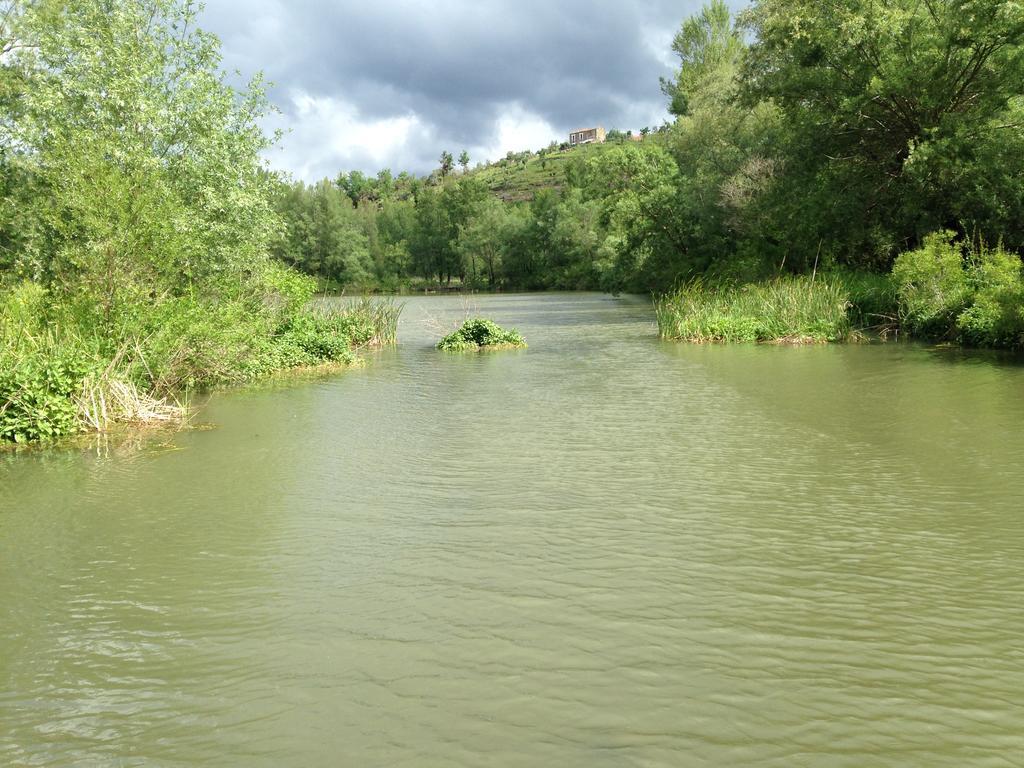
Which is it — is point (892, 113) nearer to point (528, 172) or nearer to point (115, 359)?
point (115, 359)

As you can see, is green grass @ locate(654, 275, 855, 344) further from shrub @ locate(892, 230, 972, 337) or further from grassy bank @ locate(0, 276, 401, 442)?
grassy bank @ locate(0, 276, 401, 442)

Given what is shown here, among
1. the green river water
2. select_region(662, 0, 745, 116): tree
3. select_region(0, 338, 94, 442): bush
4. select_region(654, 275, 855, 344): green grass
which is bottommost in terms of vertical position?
the green river water

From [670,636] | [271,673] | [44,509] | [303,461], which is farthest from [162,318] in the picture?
[670,636]

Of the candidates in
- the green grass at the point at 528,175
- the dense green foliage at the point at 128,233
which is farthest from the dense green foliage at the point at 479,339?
the green grass at the point at 528,175

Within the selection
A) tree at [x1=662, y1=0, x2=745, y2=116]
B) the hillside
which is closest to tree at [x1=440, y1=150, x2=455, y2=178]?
the hillside

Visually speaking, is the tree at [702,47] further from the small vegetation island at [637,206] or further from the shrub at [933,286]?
the shrub at [933,286]

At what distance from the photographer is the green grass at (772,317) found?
26219 millimetres

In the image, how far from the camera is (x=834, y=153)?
32.9m

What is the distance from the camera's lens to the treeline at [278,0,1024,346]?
26.7 meters

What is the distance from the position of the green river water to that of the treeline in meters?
18.4

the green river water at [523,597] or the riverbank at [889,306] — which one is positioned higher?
the riverbank at [889,306]

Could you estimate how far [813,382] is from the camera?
1731 centimetres

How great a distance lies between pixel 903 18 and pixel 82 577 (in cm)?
3031

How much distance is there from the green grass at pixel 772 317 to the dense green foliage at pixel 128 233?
39.4ft
